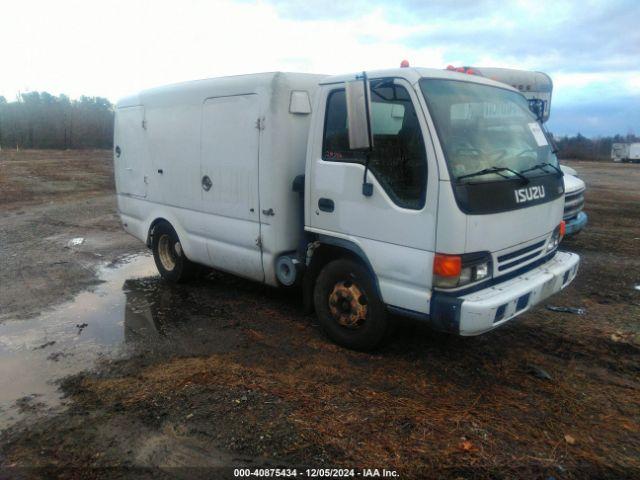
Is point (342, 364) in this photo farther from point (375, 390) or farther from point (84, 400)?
point (84, 400)

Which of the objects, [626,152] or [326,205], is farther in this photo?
[626,152]

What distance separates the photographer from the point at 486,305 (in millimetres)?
3514

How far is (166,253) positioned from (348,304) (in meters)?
3.35

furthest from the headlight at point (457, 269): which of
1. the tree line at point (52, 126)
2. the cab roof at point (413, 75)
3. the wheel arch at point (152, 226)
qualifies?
the tree line at point (52, 126)

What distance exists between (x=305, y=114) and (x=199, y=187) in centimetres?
165

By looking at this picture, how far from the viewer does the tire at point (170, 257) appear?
6398 mm

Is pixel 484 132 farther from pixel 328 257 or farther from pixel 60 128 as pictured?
pixel 60 128

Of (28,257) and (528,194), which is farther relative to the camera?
(28,257)

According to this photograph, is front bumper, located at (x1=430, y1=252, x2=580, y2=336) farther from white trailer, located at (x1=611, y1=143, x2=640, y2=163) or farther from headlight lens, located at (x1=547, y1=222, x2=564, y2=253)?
white trailer, located at (x1=611, y1=143, x2=640, y2=163)

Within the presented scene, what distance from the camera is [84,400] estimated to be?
3793 millimetres

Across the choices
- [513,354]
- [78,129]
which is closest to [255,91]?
[513,354]

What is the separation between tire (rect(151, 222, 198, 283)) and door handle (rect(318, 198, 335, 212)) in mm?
2576

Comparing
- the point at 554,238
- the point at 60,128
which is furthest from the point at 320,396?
the point at 60,128

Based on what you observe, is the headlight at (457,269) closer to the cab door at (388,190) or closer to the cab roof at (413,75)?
the cab door at (388,190)
